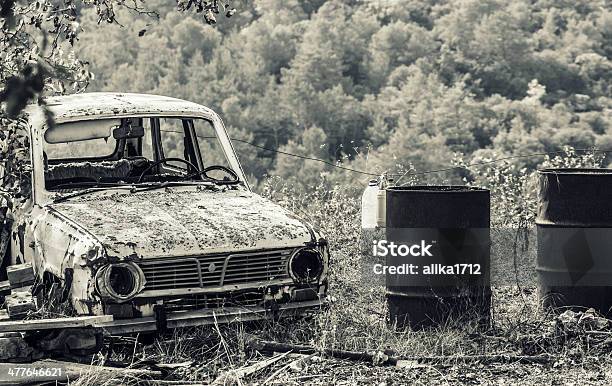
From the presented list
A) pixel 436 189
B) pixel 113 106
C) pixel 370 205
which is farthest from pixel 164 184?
pixel 370 205

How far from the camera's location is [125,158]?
8336 mm

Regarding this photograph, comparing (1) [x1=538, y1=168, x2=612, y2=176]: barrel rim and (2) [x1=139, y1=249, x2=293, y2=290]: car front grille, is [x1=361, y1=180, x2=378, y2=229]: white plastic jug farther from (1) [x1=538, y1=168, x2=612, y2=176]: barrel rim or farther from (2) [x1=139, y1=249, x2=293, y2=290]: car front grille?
(2) [x1=139, y1=249, x2=293, y2=290]: car front grille

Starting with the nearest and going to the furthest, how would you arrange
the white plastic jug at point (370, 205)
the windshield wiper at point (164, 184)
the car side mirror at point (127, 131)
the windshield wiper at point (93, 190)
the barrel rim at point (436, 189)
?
the barrel rim at point (436, 189)
the windshield wiper at point (93, 190)
the windshield wiper at point (164, 184)
the car side mirror at point (127, 131)
the white plastic jug at point (370, 205)

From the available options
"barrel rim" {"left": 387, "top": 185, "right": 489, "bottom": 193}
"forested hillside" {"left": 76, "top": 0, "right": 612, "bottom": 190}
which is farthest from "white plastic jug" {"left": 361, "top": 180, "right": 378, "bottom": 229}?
"forested hillside" {"left": 76, "top": 0, "right": 612, "bottom": 190}

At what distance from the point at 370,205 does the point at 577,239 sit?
2.76 m

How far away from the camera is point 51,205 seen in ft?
24.1

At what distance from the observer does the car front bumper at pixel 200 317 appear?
6492mm

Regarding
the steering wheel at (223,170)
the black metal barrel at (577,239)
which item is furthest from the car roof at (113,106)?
the black metal barrel at (577,239)

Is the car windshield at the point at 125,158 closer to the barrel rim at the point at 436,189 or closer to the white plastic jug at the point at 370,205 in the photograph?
the barrel rim at the point at 436,189

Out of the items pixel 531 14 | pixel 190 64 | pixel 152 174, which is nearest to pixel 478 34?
pixel 531 14

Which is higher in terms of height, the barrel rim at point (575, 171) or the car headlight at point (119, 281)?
the barrel rim at point (575, 171)

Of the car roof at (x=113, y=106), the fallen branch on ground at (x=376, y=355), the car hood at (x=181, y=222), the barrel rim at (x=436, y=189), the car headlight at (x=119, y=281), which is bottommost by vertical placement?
the fallen branch on ground at (x=376, y=355)

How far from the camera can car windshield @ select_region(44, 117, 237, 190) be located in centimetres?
778

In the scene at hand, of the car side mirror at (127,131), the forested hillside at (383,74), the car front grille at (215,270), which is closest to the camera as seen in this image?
the car front grille at (215,270)
